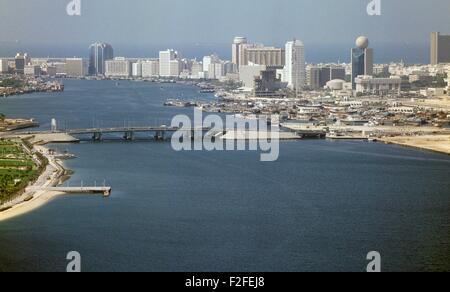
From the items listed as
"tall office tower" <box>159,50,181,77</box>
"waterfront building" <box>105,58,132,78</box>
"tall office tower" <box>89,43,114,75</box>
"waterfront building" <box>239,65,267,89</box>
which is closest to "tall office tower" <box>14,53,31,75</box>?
"tall office tower" <box>89,43,114,75</box>

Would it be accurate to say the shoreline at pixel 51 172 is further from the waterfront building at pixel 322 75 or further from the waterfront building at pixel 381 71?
the waterfront building at pixel 381 71

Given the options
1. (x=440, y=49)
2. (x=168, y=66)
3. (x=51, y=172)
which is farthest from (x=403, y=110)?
(x=168, y=66)

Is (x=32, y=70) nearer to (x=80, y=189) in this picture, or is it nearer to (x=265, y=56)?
(x=265, y=56)

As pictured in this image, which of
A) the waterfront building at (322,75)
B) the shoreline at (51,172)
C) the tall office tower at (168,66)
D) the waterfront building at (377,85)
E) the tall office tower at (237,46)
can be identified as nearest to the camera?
the shoreline at (51,172)

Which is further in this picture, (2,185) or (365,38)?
(365,38)

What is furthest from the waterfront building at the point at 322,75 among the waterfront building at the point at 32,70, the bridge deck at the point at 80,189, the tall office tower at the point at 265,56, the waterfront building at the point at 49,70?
the bridge deck at the point at 80,189

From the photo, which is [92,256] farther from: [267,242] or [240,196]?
[240,196]
